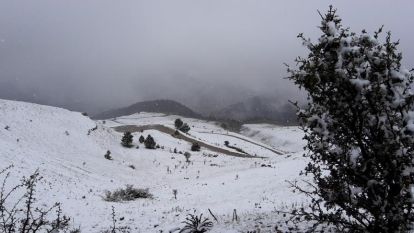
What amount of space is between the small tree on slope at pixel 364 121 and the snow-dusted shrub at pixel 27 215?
4.38 meters

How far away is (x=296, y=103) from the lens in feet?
22.9

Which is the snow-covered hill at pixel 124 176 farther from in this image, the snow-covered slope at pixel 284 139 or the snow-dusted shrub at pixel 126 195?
the snow-covered slope at pixel 284 139

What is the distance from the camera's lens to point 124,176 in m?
30.5

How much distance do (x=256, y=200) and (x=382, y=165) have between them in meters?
13.7

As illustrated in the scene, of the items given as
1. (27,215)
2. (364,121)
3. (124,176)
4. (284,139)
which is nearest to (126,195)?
(124,176)

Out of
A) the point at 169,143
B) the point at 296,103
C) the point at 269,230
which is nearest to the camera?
the point at 296,103

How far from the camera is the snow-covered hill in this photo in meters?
16.3

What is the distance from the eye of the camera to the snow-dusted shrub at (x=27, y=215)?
5.38 metres

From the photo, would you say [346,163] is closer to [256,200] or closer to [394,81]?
[394,81]

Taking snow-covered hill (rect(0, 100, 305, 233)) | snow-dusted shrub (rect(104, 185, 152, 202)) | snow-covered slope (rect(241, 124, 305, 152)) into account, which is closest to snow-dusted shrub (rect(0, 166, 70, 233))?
snow-covered hill (rect(0, 100, 305, 233))

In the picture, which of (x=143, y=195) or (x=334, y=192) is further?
(x=143, y=195)

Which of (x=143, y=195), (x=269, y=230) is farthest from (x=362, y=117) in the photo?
(x=143, y=195)

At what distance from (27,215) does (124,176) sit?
26207mm

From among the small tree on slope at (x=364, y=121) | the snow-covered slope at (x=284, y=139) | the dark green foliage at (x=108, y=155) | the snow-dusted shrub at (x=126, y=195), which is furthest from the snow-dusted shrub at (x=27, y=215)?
the snow-covered slope at (x=284, y=139)
